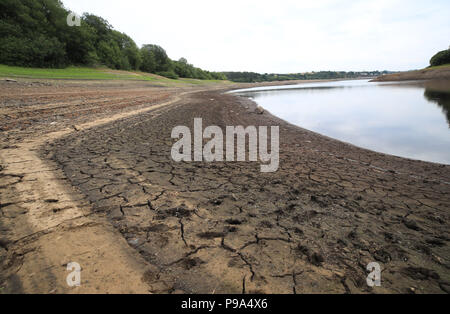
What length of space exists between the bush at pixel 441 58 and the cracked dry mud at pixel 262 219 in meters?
76.3

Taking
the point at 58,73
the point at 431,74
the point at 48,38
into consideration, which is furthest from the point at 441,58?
the point at 48,38

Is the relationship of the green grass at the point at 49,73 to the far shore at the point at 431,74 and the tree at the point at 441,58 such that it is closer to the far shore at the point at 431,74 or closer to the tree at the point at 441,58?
the far shore at the point at 431,74

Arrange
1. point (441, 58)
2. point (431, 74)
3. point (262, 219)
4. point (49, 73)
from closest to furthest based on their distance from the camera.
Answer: point (262, 219) → point (49, 73) → point (431, 74) → point (441, 58)

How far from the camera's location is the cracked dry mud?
1.67 meters

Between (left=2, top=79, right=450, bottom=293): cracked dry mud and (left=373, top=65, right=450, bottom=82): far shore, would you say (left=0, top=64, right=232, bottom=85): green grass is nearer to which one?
(left=2, top=79, right=450, bottom=293): cracked dry mud

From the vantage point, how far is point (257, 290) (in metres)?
1.55

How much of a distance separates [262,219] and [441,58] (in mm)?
82150

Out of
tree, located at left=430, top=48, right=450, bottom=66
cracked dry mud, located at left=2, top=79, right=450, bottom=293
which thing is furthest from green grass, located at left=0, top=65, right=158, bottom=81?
tree, located at left=430, top=48, right=450, bottom=66

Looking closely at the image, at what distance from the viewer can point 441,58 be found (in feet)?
179

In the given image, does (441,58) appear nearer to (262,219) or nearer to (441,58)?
(441,58)

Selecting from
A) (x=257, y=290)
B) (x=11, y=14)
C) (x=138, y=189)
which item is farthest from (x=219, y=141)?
(x=11, y=14)

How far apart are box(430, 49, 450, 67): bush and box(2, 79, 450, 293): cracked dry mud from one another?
7626 cm

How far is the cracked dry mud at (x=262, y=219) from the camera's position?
65.6 inches
